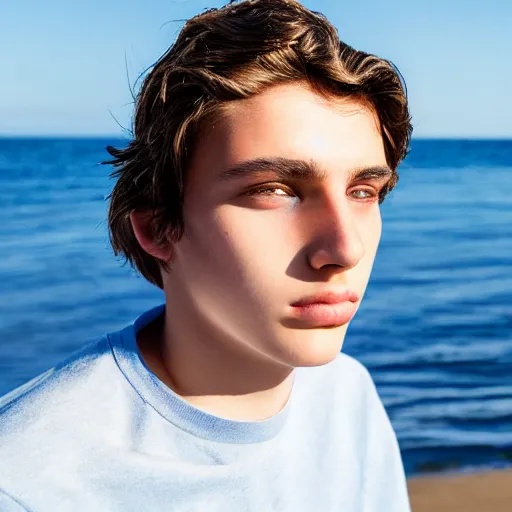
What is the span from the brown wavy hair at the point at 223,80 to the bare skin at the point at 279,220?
0.04 meters

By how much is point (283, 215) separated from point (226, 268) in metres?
0.16

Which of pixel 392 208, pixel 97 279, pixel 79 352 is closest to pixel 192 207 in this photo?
pixel 79 352

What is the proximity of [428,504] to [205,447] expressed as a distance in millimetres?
2555

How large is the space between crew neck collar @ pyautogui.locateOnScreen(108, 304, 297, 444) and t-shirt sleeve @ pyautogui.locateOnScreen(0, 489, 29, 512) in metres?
0.35

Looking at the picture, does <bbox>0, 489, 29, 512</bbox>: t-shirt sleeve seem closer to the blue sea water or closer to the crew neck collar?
the crew neck collar

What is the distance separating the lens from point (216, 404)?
1.91m

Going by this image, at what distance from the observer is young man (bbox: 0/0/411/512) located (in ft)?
5.44

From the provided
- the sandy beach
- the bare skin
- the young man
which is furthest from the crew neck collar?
the sandy beach

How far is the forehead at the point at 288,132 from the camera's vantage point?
1.64 m

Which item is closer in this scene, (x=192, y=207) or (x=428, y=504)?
(x=192, y=207)

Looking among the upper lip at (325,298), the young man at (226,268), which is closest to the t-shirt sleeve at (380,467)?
the young man at (226,268)

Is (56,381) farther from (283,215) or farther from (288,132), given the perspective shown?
(288,132)

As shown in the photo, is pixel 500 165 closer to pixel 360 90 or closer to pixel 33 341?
pixel 33 341

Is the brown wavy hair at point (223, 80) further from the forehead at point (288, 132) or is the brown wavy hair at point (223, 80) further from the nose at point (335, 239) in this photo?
the nose at point (335, 239)
